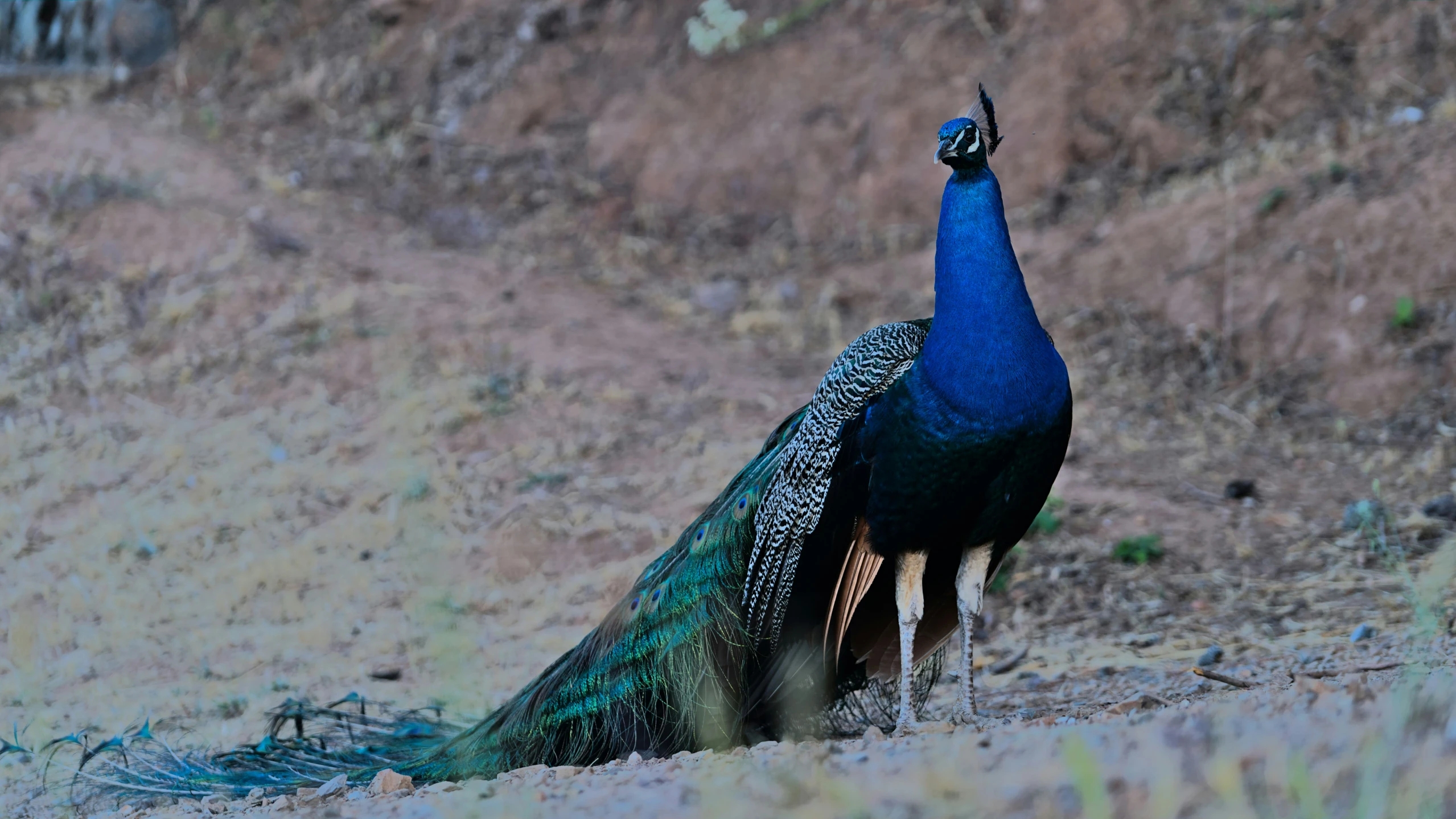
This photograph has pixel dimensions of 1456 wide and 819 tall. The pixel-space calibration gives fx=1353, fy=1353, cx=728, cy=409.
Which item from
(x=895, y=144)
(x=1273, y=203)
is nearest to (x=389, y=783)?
(x=1273, y=203)

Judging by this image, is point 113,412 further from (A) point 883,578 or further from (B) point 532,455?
(A) point 883,578

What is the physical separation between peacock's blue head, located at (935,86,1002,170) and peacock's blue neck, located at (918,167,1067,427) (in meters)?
0.04

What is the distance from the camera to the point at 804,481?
360cm

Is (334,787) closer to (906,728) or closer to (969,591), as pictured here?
(906,728)

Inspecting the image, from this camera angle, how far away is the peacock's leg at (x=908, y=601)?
3.63m

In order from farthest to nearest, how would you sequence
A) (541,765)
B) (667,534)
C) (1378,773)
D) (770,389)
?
1. (770,389)
2. (667,534)
3. (541,765)
4. (1378,773)

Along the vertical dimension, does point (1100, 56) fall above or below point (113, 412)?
above

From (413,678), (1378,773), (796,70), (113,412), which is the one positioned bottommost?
(413,678)

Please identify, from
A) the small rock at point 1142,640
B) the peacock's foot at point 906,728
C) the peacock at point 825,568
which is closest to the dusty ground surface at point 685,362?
the small rock at point 1142,640

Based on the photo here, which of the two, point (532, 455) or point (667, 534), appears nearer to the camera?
point (667, 534)

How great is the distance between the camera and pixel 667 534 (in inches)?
251

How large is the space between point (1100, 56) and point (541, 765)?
8.42m

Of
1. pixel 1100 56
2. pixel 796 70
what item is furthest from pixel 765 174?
pixel 1100 56

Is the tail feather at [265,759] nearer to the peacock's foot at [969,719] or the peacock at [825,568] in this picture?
the peacock at [825,568]
